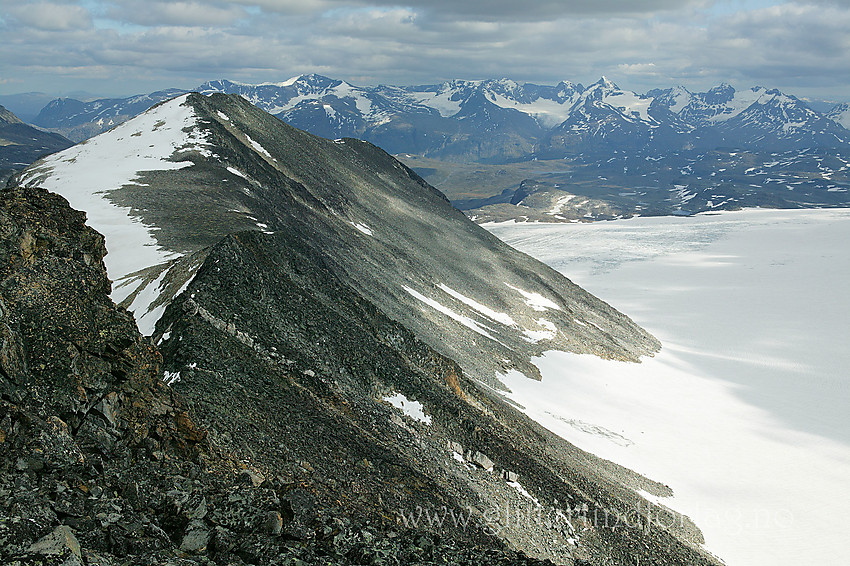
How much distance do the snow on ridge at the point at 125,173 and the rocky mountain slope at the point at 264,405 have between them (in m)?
0.28

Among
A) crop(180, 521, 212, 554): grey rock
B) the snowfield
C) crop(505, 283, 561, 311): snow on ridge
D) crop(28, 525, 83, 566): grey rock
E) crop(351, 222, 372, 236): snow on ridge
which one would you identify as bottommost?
the snowfield

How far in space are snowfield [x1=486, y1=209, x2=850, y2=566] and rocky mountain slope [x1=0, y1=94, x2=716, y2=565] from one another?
12.7ft

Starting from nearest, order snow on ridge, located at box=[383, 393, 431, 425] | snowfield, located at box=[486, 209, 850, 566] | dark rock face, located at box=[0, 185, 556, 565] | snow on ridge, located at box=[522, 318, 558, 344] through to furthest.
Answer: dark rock face, located at box=[0, 185, 556, 565]
snow on ridge, located at box=[383, 393, 431, 425]
snowfield, located at box=[486, 209, 850, 566]
snow on ridge, located at box=[522, 318, 558, 344]

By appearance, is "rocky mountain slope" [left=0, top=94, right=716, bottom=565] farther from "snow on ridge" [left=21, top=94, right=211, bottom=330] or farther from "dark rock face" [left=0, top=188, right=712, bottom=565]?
"snow on ridge" [left=21, top=94, right=211, bottom=330]

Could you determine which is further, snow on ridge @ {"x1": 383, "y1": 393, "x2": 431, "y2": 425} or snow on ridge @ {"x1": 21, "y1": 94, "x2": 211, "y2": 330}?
snow on ridge @ {"x1": 21, "y1": 94, "x2": 211, "y2": 330}

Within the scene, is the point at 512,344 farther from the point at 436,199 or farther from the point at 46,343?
the point at 436,199

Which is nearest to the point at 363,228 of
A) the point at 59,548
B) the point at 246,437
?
the point at 246,437

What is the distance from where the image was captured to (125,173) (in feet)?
161

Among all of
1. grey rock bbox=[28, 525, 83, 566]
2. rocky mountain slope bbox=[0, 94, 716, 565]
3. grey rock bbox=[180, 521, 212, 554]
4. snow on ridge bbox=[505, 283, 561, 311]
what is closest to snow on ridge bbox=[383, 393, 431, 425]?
rocky mountain slope bbox=[0, 94, 716, 565]

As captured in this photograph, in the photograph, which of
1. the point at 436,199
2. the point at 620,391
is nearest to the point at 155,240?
the point at 620,391

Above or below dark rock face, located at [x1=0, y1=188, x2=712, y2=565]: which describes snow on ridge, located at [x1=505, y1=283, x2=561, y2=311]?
below

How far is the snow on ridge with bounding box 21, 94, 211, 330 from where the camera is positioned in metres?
30.2

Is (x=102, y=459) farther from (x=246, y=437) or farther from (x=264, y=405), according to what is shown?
(x=264, y=405)

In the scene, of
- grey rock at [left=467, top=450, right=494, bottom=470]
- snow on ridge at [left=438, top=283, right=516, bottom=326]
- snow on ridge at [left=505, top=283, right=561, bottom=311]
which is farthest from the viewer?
snow on ridge at [left=505, top=283, right=561, bottom=311]
